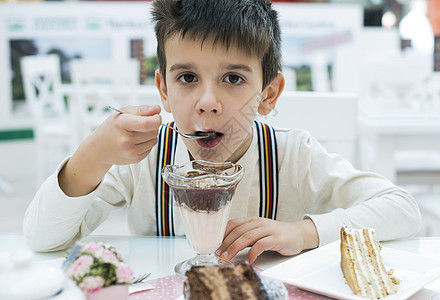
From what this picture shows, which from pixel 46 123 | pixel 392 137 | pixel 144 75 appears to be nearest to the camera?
pixel 392 137

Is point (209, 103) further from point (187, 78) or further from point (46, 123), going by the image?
point (46, 123)

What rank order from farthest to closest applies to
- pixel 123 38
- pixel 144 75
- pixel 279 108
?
pixel 144 75 < pixel 123 38 < pixel 279 108

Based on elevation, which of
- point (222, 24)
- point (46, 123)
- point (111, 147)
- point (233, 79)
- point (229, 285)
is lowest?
point (46, 123)

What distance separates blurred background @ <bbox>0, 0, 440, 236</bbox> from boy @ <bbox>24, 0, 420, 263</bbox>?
96 centimetres

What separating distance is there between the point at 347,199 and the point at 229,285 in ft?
2.09

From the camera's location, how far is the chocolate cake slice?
2.03 feet

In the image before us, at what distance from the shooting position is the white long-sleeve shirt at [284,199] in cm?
102

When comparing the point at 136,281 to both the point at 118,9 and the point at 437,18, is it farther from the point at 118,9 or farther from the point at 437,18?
the point at 437,18

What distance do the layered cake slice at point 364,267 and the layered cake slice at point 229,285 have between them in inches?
7.1

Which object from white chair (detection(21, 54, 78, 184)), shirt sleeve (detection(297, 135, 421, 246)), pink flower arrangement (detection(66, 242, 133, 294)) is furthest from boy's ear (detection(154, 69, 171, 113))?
white chair (detection(21, 54, 78, 184))

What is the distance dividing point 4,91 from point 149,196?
157 inches

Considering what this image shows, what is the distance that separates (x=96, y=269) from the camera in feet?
2.04

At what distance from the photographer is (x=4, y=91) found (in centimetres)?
474

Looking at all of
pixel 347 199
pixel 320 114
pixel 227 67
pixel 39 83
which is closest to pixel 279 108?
pixel 320 114
